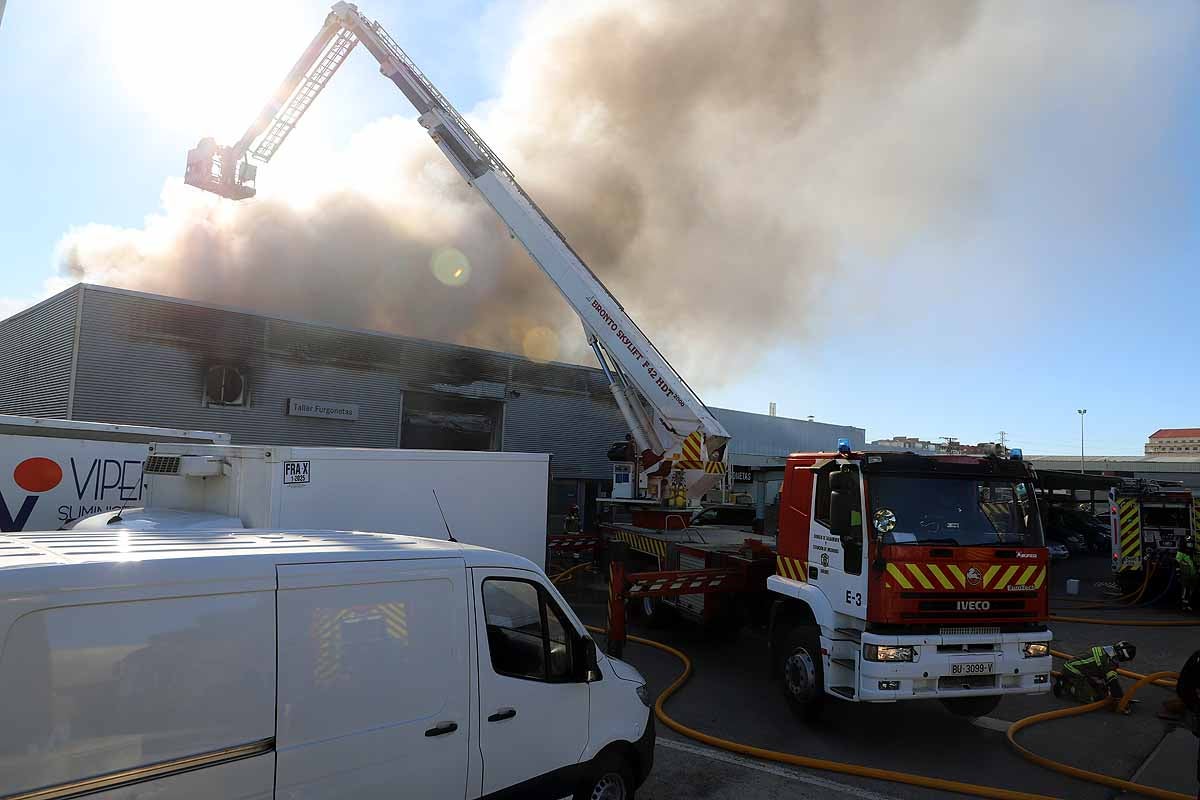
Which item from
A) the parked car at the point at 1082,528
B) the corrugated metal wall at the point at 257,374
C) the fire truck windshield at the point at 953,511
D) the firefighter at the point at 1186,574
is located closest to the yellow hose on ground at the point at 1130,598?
the firefighter at the point at 1186,574

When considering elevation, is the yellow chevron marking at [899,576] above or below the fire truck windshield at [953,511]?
below

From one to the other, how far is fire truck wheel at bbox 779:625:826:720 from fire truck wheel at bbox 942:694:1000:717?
4.27ft

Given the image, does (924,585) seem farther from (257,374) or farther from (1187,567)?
(257,374)

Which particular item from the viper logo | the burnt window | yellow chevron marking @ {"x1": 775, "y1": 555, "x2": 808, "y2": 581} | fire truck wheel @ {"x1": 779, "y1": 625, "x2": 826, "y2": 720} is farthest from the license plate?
the burnt window

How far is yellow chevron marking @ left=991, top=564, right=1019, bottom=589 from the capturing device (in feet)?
19.5

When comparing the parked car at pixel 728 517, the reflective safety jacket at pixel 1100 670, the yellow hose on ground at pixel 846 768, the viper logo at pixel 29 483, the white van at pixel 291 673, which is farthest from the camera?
the parked car at pixel 728 517

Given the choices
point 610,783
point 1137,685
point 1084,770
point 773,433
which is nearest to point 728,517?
point 1137,685

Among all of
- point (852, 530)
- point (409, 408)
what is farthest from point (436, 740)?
point (409, 408)

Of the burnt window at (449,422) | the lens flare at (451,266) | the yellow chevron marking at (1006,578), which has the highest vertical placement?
the lens flare at (451,266)

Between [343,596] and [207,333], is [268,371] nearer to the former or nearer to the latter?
[207,333]

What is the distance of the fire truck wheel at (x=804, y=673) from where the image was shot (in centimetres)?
636

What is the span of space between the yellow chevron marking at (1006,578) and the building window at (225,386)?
54.1 ft

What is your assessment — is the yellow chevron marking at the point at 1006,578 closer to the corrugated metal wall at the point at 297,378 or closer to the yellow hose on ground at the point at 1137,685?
the yellow hose on ground at the point at 1137,685

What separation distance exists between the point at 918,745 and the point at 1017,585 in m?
1.54
